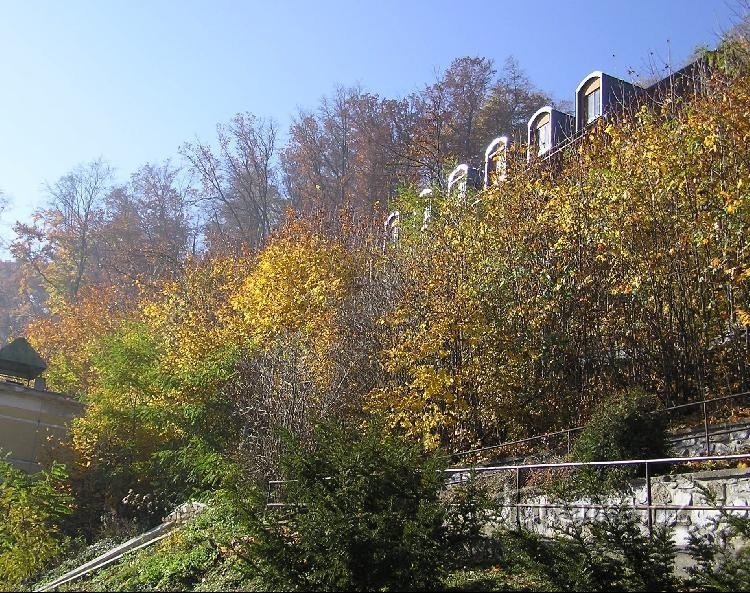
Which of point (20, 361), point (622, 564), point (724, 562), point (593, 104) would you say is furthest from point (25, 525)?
point (593, 104)

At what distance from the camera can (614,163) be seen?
16594 millimetres

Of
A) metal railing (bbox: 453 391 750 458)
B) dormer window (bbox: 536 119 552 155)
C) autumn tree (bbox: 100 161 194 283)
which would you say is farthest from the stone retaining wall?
autumn tree (bbox: 100 161 194 283)

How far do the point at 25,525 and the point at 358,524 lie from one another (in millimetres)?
9835

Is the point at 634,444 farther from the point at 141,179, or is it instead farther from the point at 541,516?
the point at 141,179

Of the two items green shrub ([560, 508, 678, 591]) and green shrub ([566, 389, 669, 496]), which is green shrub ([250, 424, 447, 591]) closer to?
green shrub ([560, 508, 678, 591])

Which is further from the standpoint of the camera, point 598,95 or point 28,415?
point 28,415

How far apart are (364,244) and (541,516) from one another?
1689 cm

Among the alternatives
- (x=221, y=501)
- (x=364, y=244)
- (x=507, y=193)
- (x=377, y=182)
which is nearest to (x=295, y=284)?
(x=364, y=244)

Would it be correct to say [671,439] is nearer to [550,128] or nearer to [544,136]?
[550,128]

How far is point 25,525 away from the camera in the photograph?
597 inches

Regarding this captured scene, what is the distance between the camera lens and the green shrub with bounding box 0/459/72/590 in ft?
48.0

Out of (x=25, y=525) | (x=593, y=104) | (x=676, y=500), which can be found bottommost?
(x=25, y=525)

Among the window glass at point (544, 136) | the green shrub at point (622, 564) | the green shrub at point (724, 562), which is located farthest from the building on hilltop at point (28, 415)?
the green shrub at point (724, 562)

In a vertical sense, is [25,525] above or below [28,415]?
below
